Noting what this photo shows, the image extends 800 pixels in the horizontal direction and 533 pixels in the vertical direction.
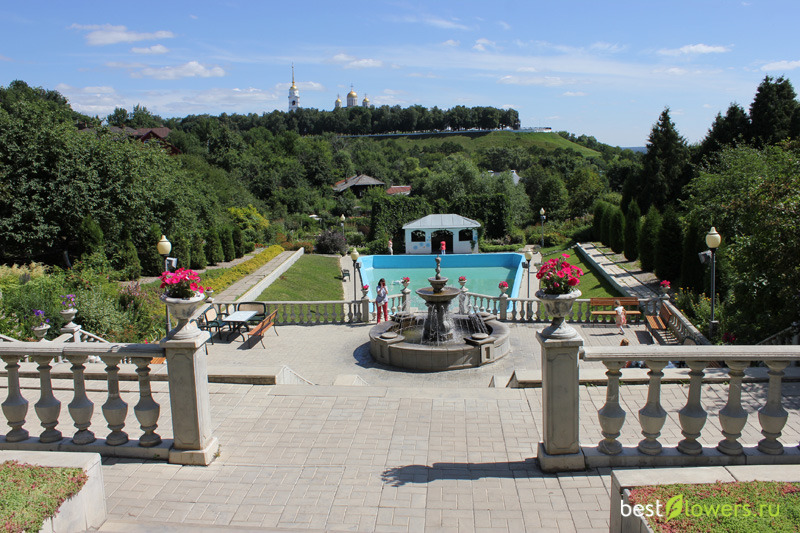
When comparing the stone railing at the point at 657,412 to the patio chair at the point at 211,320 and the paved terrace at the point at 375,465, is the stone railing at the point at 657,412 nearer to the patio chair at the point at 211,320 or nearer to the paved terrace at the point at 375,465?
the paved terrace at the point at 375,465

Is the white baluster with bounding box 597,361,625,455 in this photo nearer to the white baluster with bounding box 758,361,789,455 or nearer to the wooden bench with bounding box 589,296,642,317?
the white baluster with bounding box 758,361,789,455

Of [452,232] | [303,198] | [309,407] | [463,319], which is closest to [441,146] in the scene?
[303,198]

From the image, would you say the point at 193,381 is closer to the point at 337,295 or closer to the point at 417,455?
the point at 417,455

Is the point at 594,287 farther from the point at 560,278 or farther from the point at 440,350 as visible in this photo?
the point at 560,278

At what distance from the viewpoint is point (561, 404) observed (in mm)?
4527

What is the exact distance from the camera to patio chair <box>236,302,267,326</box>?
15.7 m

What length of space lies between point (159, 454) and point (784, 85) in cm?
4649

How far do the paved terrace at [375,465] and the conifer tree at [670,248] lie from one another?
18085 millimetres

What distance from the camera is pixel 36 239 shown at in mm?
22531

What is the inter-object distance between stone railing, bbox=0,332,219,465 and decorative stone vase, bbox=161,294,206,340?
72 millimetres

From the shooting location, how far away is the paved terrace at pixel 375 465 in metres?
4.10

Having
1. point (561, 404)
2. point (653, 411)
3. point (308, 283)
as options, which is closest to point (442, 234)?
point (308, 283)

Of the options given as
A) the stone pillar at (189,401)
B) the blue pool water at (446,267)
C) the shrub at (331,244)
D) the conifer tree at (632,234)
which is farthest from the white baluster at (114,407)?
the shrub at (331,244)

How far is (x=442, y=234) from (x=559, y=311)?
38502 millimetres
